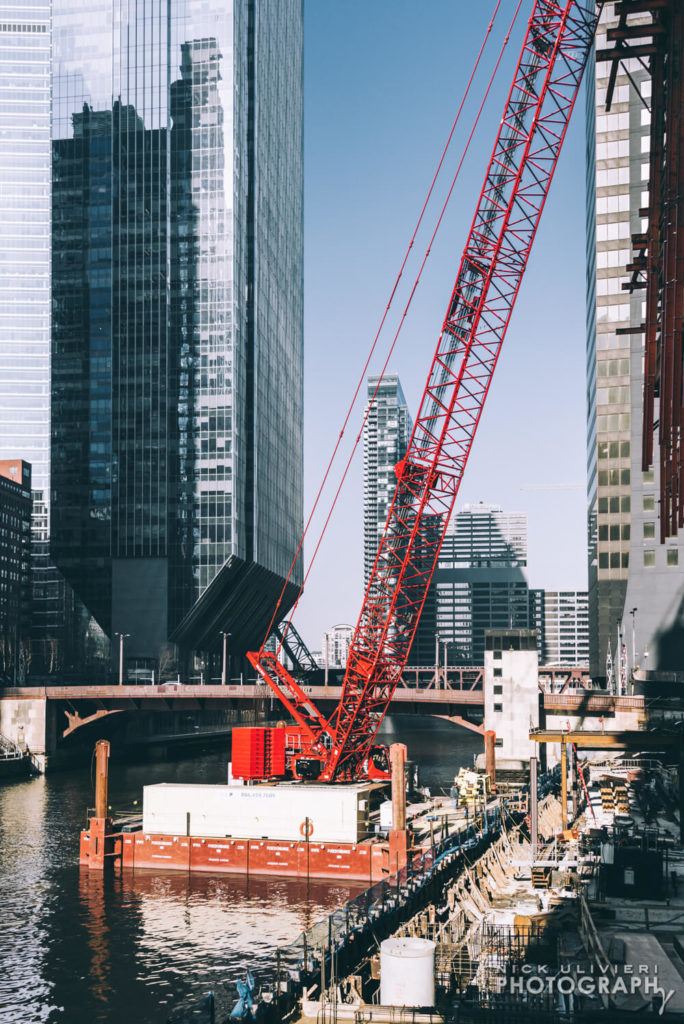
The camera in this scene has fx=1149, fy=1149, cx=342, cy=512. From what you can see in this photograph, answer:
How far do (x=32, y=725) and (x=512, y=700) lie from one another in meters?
59.7

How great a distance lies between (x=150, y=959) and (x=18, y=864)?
26755 millimetres

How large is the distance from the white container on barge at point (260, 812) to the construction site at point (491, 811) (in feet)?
0.43

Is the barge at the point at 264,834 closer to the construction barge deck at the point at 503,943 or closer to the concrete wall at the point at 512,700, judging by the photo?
the construction barge deck at the point at 503,943

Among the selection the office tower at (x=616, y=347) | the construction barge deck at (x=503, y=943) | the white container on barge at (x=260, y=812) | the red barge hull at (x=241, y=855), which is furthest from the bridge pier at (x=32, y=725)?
the construction barge deck at (x=503, y=943)

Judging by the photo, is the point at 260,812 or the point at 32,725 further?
the point at 32,725

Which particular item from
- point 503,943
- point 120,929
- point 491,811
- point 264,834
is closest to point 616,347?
point 491,811

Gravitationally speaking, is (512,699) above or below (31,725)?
above

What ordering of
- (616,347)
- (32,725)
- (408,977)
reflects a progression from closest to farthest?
(408,977) → (32,725) → (616,347)

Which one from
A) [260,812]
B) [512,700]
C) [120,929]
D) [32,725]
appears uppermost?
[512,700]

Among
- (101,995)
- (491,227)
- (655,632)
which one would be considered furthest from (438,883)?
(655,632)

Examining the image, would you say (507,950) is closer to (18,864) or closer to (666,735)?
(666,735)

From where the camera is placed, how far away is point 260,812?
75.2 metres

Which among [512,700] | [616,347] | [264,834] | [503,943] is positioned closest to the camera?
[503,943]

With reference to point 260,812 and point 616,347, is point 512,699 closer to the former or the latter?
point 260,812
